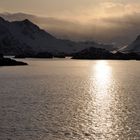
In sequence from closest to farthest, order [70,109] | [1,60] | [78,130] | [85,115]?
[78,130] < [85,115] < [70,109] < [1,60]

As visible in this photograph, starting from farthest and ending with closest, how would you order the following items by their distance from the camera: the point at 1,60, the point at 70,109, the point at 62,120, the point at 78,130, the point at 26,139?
the point at 1,60 → the point at 70,109 → the point at 62,120 → the point at 78,130 → the point at 26,139

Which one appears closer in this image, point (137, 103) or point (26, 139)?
point (26, 139)

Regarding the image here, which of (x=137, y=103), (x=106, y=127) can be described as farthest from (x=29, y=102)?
(x=106, y=127)

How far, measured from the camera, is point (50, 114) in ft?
154

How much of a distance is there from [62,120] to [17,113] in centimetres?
694

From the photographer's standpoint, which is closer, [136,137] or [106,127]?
[136,137]

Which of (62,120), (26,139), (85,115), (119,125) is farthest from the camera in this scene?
(85,115)

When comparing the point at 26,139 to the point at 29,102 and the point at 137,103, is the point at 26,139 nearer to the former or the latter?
the point at 29,102

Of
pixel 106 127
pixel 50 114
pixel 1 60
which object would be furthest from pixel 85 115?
pixel 1 60

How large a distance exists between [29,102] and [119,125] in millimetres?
20689

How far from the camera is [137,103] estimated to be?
5766cm

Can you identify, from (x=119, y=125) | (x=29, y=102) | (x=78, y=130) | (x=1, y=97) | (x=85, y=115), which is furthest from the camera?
(x=1, y=97)

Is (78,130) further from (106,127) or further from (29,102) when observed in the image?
(29,102)

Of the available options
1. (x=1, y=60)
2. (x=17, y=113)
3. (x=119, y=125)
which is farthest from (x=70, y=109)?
(x=1, y=60)
